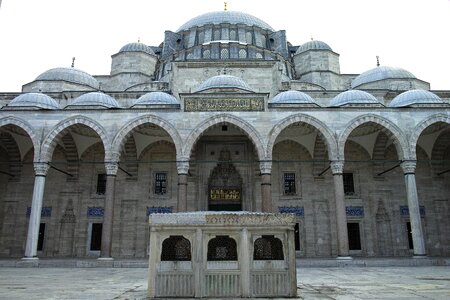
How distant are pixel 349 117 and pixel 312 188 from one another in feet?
12.4

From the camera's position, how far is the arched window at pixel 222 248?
5.01 metres

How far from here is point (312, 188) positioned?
15688mm

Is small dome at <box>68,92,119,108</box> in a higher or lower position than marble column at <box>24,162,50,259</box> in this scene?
higher

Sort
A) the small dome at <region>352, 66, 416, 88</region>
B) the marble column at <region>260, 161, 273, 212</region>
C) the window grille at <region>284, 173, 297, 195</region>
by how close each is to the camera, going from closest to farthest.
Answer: the marble column at <region>260, 161, 273, 212</region> < the window grille at <region>284, 173, 297, 195</region> < the small dome at <region>352, 66, 416, 88</region>

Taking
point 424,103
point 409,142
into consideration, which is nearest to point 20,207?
A: point 409,142

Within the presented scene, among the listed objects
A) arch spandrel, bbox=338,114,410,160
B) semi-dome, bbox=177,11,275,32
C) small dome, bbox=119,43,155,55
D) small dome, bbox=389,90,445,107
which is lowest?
arch spandrel, bbox=338,114,410,160

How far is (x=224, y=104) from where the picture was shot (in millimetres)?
13273

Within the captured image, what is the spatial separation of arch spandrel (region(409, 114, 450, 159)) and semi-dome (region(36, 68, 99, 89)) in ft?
48.0

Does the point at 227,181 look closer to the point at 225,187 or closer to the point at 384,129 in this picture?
the point at 225,187

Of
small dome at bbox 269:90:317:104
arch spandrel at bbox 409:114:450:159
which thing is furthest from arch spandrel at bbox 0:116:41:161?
arch spandrel at bbox 409:114:450:159

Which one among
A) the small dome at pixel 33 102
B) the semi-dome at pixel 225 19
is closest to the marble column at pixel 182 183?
the small dome at pixel 33 102

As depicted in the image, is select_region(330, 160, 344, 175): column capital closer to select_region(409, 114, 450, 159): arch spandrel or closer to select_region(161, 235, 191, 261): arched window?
select_region(409, 114, 450, 159): arch spandrel

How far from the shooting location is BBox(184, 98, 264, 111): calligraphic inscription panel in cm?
1324

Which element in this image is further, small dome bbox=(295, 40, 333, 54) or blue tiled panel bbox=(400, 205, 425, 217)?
small dome bbox=(295, 40, 333, 54)
